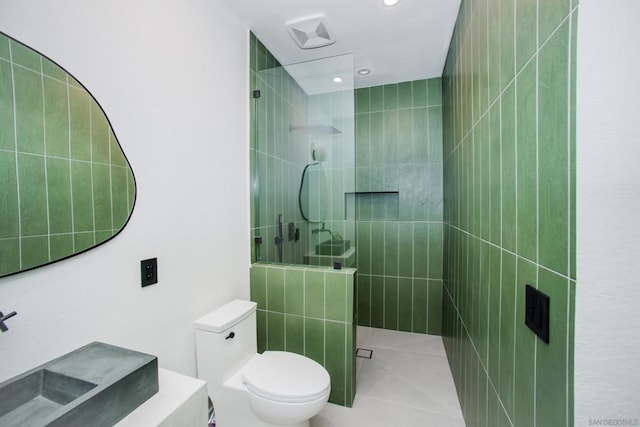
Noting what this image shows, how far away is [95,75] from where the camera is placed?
1.04 meters

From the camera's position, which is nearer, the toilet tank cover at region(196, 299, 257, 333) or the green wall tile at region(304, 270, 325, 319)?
the toilet tank cover at region(196, 299, 257, 333)

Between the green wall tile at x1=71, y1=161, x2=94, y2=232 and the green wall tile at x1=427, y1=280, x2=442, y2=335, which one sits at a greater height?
the green wall tile at x1=71, y1=161, x2=94, y2=232

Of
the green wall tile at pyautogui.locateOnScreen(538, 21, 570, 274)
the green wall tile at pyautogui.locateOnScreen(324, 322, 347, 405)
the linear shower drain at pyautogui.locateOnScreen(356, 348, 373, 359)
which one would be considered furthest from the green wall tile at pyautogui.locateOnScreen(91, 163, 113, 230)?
the linear shower drain at pyautogui.locateOnScreen(356, 348, 373, 359)

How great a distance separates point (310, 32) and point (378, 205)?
68.7 inches

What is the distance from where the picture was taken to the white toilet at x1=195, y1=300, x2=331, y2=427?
4.26ft

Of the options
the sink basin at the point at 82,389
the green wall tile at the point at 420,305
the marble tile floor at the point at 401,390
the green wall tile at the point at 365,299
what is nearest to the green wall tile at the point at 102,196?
the sink basin at the point at 82,389

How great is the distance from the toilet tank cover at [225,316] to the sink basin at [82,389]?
1.77ft

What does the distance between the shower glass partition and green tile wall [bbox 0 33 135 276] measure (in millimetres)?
1065

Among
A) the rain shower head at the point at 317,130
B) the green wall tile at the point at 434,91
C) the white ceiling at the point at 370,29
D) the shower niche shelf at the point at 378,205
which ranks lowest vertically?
the shower niche shelf at the point at 378,205

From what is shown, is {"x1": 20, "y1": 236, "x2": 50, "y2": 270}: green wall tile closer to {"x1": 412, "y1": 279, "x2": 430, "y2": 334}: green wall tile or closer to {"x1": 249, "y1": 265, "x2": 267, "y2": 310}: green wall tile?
{"x1": 249, "y1": 265, "x2": 267, "y2": 310}: green wall tile

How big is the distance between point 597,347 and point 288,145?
1963mm

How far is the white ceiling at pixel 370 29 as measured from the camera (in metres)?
1.74

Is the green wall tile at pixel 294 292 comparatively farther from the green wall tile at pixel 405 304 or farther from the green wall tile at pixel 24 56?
the green wall tile at pixel 24 56

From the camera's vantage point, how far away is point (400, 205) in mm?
2891
